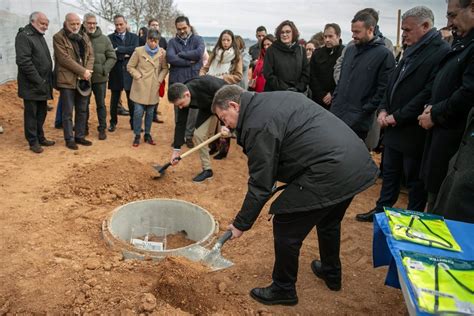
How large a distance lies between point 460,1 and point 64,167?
474 cm

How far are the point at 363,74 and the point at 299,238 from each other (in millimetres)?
2261

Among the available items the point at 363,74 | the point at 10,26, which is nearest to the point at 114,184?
the point at 363,74

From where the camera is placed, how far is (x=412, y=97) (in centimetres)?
343

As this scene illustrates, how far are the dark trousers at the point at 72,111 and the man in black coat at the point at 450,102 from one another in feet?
15.6

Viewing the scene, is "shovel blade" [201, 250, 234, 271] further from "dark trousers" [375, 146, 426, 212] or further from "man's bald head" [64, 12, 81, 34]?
"man's bald head" [64, 12, 81, 34]

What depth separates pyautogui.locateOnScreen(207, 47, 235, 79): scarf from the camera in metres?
5.76

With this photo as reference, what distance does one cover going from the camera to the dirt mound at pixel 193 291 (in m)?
2.58

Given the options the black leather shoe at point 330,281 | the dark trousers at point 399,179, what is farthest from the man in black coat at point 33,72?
the dark trousers at point 399,179

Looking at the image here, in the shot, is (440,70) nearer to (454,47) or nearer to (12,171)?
(454,47)

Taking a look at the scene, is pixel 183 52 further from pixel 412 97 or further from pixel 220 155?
pixel 412 97

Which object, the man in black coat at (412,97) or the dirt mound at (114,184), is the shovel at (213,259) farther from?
the man in black coat at (412,97)

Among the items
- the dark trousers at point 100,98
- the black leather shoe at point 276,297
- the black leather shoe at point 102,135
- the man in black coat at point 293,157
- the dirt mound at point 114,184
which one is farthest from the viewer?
the black leather shoe at point 102,135

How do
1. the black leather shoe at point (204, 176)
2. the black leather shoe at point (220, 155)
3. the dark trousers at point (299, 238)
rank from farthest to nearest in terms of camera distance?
the black leather shoe at point (220, 155), the black leather shoe at point (204, 176), the dark trousers at point (299, 238)

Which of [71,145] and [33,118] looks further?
[71,145]
